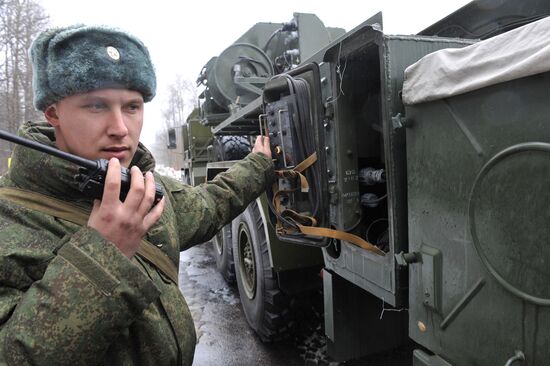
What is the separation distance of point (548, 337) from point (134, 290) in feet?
3.61

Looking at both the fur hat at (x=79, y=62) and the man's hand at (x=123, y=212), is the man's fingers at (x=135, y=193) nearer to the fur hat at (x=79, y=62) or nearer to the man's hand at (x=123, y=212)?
the man's hand at (x=123, y=212)

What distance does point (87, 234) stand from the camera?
958 mm

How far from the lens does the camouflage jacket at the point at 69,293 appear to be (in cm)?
87

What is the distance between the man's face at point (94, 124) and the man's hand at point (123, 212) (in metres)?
0.15

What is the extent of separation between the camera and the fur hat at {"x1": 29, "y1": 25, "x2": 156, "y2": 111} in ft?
3.56

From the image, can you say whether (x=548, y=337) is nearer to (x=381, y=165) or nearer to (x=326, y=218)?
(x=326, y=218)

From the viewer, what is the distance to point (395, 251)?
5.61 ft

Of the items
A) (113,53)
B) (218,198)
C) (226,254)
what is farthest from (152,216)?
(226,254)

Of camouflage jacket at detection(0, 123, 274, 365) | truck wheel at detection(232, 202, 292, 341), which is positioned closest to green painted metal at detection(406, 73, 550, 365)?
camouflage jacket at detection(0, 123, 274, 365)

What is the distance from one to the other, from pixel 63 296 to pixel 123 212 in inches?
Result: 8.9

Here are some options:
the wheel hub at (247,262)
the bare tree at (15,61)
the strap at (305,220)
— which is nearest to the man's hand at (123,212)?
the strap at (305,220)

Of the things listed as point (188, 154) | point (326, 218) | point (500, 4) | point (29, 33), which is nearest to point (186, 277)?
point (188, 154)

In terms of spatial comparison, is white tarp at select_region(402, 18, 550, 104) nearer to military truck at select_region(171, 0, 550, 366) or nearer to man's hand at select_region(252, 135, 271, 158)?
military truck at select_region(171, 0, 550, 366)

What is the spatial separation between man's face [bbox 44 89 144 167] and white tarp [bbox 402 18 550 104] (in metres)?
1.04
